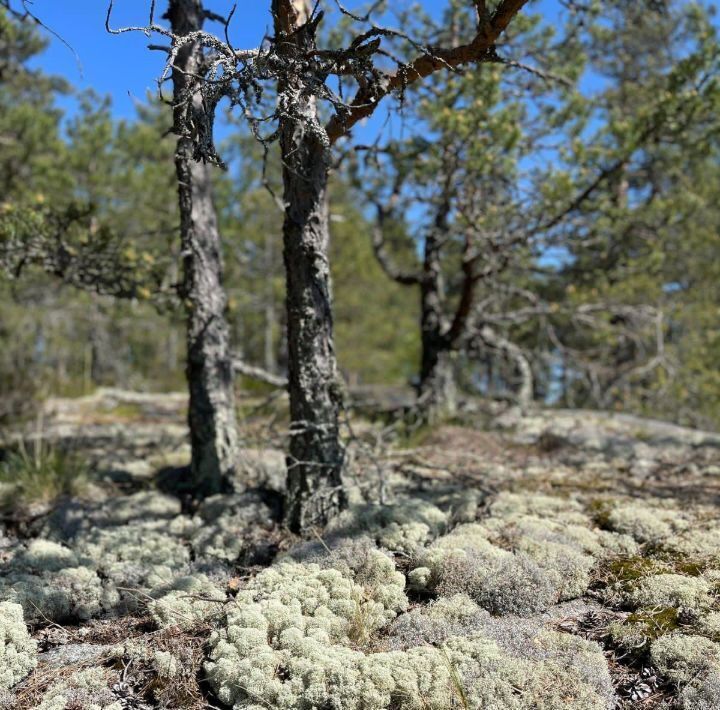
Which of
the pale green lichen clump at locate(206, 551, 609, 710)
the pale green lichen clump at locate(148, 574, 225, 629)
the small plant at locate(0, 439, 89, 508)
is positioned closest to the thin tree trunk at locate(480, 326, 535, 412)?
the small plant at locate(0, 439, 89, 508)

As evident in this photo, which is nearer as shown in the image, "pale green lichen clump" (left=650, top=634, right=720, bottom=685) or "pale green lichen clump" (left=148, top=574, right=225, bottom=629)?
"pale green lichen clump" (left=650, top=634, right=720, bottom=685)

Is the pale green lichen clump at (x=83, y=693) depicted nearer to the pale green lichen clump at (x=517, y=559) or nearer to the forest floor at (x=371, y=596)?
the forest floor at (x=371, y=596)

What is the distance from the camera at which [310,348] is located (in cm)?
491

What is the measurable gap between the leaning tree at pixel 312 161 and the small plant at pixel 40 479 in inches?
91.7

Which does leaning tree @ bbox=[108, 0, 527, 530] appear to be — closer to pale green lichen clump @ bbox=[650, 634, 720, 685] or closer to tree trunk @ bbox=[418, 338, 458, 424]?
pale green lichen clump @ bbox=[650, 634, 720, 685]

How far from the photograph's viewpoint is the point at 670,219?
8.91 m

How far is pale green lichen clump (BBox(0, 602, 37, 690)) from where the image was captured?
3.24 m

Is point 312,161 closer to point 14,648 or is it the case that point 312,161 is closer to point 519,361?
point 14,648

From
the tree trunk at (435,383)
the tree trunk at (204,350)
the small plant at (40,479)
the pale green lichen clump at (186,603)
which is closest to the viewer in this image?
the pale green lichen clump at (186,603)

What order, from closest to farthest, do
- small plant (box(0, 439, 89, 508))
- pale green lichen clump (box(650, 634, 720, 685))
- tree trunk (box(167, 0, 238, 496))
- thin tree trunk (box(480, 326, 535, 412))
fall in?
1. pale green lichen clump (box(650, 634, 720, 685))
2. small plant (box(0, 439, 89, 508))
3. tree trunk (box(167, 0, 238, 496))
4. thin tree trunk (box(480, 326, 535, 412))

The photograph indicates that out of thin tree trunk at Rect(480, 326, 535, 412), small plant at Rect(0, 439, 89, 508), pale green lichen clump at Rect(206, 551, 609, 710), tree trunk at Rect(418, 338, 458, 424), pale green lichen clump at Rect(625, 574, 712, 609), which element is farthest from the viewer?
thin tree trunk at Rect(480, 326, 535, 412)

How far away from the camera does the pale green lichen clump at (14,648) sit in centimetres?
324

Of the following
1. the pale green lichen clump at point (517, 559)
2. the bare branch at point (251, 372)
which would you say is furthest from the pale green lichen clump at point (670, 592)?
the bare branch at point (251, 372)

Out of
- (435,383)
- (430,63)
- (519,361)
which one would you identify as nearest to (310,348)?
(430,63)
